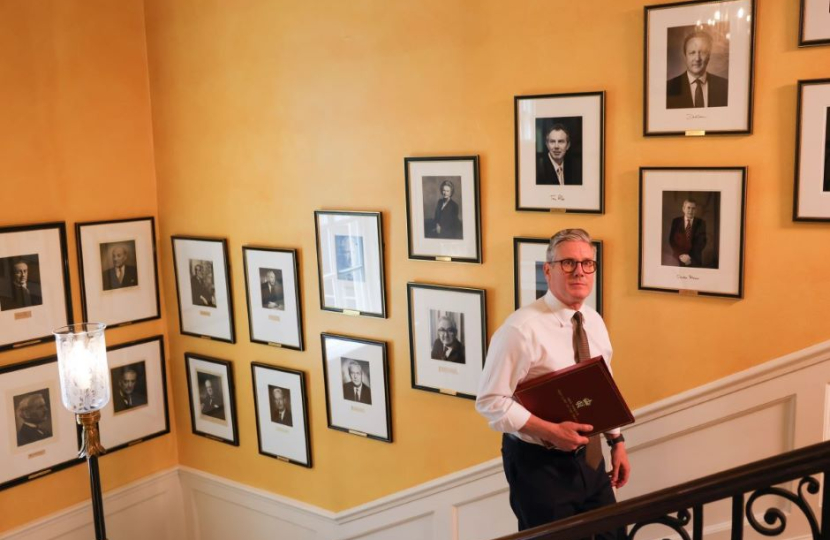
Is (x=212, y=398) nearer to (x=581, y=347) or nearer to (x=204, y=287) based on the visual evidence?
(x=204, y=287)

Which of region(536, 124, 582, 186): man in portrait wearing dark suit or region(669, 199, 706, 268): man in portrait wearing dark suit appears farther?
region(536, 124, 582, 186): man in portrait wearing dark suit

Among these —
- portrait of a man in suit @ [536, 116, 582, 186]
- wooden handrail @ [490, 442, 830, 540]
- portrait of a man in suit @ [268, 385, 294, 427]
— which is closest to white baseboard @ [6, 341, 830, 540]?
portrait of a man in suit @ [268, 385, 294, 427]

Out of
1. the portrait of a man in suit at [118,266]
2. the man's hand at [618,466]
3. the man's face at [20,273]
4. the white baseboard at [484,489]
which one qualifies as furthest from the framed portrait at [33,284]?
the man's hand at [618,466]

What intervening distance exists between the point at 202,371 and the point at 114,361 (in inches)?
23.2

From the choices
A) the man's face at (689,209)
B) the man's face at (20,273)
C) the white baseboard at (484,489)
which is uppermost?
the man's face at (689,209)

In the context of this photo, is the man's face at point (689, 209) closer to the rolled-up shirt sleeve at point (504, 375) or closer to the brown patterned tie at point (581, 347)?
the brown patterned tie at point (581, 347)

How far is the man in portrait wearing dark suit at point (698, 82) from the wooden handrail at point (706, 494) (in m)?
2.03

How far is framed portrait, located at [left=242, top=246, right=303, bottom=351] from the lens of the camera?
498cm

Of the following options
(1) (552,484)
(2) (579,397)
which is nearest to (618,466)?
(1) (552,484)

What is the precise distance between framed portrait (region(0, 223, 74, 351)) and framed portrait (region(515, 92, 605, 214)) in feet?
9.79

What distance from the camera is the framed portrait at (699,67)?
3.33m

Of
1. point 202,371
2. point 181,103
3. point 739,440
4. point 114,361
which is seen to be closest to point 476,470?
point 739,440

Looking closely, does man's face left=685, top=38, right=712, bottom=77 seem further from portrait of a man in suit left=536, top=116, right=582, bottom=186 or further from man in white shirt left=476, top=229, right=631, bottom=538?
man in white shirt left=476, top=229, right=631, bottom=538

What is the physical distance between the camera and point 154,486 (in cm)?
579
